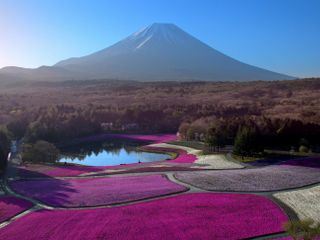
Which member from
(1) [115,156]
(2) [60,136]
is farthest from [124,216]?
(2) [60,136]

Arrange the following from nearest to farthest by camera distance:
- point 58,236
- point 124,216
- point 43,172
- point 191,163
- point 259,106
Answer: point 58,236 → point 124,216 → point 43,172 → point 191,163 → point 259,106

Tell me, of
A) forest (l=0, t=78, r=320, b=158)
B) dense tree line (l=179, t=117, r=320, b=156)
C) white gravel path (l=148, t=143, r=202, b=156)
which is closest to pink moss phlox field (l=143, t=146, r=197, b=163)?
white gravel path (l=148, t=143, r=202, b=156)

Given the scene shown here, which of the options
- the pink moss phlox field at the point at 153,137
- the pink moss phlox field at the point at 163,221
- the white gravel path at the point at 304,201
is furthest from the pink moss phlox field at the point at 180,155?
the pink moss phlox field at the point at 163,221

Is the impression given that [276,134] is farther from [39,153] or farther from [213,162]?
[39,153]

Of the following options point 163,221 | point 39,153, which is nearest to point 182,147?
point 39,153

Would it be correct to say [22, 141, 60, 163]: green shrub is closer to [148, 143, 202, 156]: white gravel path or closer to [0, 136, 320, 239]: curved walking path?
[0, 136, 320, 239]: curved walking path

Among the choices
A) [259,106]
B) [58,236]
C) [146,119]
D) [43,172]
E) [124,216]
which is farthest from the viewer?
[259,106]

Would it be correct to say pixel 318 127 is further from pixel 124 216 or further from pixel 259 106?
pixel 259 106
